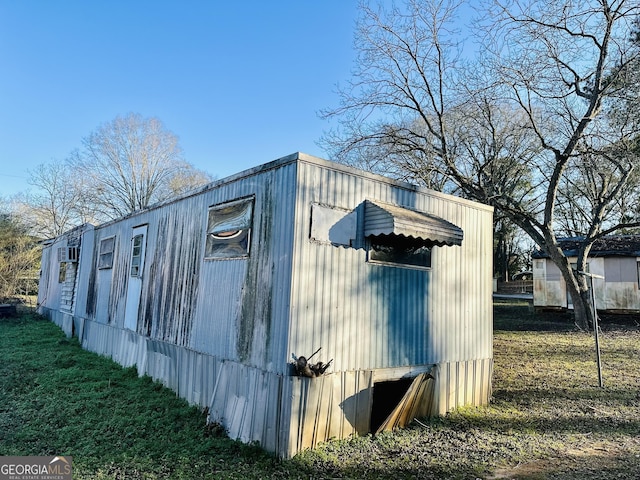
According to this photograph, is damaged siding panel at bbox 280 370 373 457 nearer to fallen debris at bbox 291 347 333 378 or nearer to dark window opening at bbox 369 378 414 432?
fallen debris at bbox 291 347 333 378

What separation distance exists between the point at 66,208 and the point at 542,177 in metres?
27.3

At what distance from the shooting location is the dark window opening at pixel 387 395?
491 centimetres

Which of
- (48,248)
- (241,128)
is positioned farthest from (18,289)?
(241,128)

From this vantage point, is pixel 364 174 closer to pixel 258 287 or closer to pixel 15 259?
pixel 258 287

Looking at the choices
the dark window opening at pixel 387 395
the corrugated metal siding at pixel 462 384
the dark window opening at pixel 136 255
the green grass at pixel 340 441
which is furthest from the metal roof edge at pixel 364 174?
the dark window opening at pixel 136 255

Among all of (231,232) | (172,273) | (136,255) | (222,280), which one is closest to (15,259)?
(136,255)

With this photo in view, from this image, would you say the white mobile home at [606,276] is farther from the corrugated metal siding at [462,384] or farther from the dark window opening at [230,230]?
the dark window opening at [230,230]

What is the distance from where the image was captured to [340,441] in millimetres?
4137

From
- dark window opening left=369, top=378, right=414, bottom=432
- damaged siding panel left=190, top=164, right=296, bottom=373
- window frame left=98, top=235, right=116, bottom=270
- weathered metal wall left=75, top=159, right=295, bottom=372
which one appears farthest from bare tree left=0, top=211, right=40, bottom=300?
dark window opening left=369, top=378, right=414, bottom=432

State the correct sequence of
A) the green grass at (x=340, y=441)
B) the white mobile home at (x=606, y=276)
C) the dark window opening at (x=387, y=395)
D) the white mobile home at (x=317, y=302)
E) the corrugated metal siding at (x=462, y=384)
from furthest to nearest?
the white mobile home at (x=606, y=276)
the corrugated metal siding at (x=462, y=384)
the dark window opening at (x=387, y=395)
the white mobile home at (x=317, y=302)
the green grass at (x=340, y=441)

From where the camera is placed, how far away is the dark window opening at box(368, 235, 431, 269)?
4785 mm

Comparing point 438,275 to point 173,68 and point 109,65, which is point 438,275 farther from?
point 109,65

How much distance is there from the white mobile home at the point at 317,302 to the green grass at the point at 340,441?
0.27 meters

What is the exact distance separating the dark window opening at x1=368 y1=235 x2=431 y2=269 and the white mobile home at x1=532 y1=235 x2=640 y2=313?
42.5 feet
